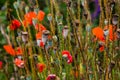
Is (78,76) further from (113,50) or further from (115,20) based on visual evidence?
(115,20)

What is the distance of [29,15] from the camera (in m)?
2.93

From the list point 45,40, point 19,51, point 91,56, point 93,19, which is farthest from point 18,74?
point 93,19

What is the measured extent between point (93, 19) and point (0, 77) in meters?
1.31

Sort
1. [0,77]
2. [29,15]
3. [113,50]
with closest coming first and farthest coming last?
[113,50]
[29,15]
[0,77]

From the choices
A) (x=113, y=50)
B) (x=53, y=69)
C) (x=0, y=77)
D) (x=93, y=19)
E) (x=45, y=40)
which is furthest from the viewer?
(x=93, y=19)

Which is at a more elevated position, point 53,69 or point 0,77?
point 53,69

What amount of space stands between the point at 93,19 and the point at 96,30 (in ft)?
5.61

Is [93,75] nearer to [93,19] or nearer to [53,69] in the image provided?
[53,69]

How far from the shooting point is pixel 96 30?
8.56 ft

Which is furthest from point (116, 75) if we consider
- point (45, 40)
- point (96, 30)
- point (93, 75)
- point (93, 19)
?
point (93, 19)

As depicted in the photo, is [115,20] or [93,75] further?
[93,75]

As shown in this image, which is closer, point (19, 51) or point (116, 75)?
point (116, 75)

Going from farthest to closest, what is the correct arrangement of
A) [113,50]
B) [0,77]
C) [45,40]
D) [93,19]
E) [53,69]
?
[93,19] → [0,77] → [53,69] → [113,50] → [45,40]

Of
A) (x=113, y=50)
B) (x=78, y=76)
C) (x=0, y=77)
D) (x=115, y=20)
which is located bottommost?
(x=0, y=77)
